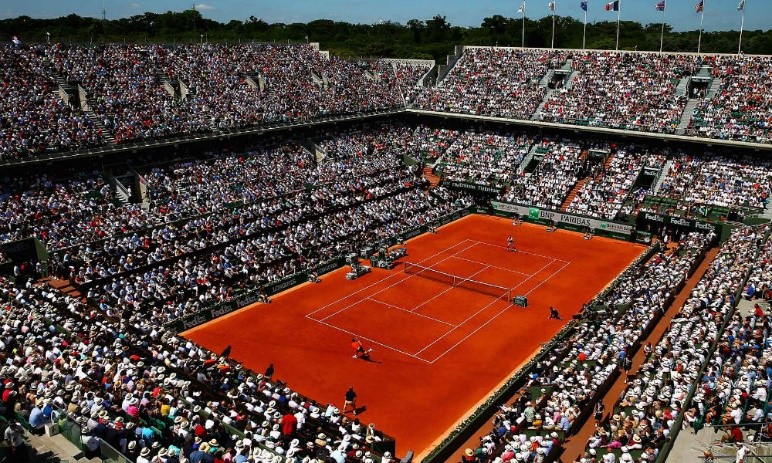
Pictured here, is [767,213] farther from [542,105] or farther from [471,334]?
[471,334]

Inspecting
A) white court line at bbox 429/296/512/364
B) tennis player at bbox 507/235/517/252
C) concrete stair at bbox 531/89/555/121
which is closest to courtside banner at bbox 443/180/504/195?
concrete stair at bbox 531/89/555/121

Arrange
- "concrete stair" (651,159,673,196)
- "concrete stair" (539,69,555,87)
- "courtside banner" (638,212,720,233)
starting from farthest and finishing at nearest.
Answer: "concrete stair" (539,69,555,87) → "concrete stair" (651,159,673,196) → "courtside banner" (638,212,720,233)

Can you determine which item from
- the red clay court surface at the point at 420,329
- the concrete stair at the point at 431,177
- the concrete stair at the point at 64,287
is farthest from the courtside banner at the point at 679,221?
the concrete stair at the point at 64,287

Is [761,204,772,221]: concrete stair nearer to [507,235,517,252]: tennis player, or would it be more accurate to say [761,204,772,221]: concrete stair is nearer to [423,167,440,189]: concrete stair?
[507,235,517,252]: tennis player

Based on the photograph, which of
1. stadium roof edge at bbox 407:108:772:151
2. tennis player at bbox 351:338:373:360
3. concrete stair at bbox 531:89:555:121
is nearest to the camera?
tennis player at bbox 351:338:373:360

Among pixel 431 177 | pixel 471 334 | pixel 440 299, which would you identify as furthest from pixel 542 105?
pixel 471 334

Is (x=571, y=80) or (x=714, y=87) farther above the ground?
(x=571, y=80)

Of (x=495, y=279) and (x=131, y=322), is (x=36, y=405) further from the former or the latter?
(x=495, y=279)

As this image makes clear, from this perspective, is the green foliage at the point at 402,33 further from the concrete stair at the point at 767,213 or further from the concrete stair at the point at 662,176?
the concrete stair at the point at 767,213
